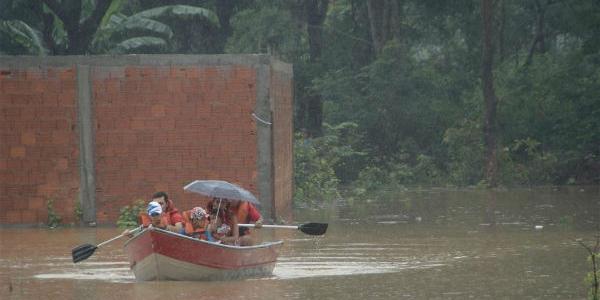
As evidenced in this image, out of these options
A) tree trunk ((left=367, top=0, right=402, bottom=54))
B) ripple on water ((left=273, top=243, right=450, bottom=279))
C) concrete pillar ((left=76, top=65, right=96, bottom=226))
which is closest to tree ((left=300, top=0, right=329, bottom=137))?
tree trunk ((left=367, top=0, right=402, bottom=54))

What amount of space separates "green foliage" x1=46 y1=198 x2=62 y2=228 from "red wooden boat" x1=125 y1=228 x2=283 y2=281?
8.10m

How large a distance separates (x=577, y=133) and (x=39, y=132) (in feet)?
58.0

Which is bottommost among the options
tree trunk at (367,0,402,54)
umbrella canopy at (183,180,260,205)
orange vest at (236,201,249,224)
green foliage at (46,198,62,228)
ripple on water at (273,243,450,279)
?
ripple on water at (273,243,450,279)

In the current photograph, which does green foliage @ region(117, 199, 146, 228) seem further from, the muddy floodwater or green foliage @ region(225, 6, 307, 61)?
green foliage @ region(225, 6, 307, 61)

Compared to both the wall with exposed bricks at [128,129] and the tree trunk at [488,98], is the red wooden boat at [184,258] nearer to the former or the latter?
the wall with exposed bricks at [128,129]

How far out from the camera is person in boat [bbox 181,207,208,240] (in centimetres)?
1719

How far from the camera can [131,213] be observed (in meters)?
24.6

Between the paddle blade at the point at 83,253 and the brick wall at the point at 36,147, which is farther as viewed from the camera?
the brick wall at the point at 36,147

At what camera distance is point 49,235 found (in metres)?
23.5

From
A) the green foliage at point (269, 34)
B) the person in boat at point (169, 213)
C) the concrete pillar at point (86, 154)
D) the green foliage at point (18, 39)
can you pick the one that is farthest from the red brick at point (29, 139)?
the green foliage at point (269, 34)

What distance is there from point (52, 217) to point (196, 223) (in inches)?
315

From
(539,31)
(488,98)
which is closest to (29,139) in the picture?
(488,98)

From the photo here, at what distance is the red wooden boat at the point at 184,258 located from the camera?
52.9ft

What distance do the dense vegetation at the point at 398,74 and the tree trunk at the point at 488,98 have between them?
0.04 meters
